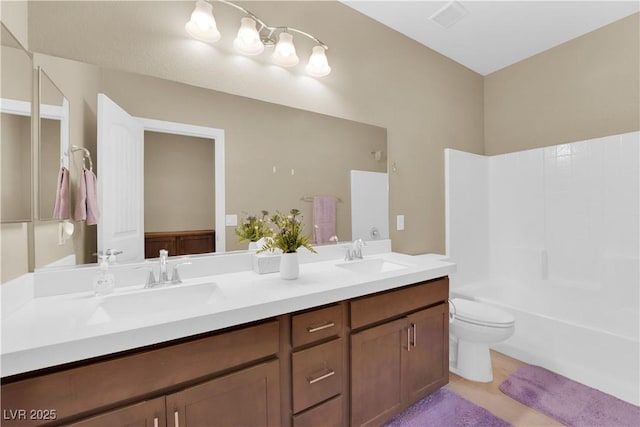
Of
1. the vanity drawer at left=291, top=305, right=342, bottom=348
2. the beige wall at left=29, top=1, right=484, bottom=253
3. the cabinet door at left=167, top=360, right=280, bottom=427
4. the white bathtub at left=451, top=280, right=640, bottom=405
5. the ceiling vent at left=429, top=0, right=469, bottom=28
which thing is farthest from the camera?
the ceiling vent at left=429, top=0, right=469, bottom=28

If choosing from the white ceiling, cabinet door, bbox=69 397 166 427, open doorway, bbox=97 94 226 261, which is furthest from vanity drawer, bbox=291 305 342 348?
the white ceiling

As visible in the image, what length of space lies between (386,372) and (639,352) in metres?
1.65

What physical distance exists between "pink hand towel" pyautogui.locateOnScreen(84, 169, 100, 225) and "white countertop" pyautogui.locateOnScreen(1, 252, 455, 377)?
1.04 feet

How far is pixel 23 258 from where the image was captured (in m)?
1.09

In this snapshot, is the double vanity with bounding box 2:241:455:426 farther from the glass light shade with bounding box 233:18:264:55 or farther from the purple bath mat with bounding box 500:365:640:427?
the glass light shade with bounding box 233:18:264:55

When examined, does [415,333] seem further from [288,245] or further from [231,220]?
[231,220]

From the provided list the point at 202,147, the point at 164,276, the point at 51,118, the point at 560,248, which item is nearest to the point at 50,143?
the point at 51,118

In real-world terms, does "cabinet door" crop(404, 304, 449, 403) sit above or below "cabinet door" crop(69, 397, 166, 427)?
below

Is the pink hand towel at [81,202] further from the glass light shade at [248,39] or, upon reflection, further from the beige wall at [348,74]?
the glass light shade at [248,39]

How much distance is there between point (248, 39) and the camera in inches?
62.7

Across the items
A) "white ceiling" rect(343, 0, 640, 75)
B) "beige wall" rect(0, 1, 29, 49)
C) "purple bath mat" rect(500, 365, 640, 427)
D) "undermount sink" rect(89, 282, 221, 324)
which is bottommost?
"purple bath mat" rect(500, 365, 640, 427)

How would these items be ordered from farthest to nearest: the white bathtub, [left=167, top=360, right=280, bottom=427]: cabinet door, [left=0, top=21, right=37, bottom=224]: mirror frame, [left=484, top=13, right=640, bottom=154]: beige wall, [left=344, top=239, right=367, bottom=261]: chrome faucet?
[left=484, top=13, right=640, bottom=154]: beige wall → [left=344, top=239, right=367, bottom=261]: chrome faucet → the white bathtub → [left=0, top=21, right=37, bottom=224]: mirror frame → [left=167, top=360, right=280, bottom=427]: cabinet door

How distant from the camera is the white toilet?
1.83 m

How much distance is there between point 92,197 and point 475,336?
2286 millimetres
